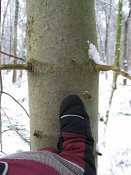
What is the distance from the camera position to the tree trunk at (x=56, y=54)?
2.01ft

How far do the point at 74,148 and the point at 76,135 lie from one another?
27 mm

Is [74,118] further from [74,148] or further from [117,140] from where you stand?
[117,140]

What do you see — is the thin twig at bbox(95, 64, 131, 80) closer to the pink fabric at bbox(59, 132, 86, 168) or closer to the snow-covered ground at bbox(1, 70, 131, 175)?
the pink fabric at bbox(59, 132, 86, 168)

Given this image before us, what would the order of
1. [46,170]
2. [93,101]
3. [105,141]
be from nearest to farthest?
[46,170] → [93,101] → [105,141]

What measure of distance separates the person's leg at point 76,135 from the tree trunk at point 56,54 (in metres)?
0.02

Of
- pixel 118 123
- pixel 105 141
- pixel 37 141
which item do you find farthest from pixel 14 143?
pixel 37 141

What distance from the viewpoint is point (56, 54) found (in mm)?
615

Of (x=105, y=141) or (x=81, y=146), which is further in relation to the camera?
(x=105, y=141)

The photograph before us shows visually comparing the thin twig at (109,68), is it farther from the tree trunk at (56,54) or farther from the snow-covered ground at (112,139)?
the snow-covered ground at (112,139)

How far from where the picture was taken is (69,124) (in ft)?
2.02

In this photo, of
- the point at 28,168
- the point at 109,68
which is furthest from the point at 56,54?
the point at 28,168

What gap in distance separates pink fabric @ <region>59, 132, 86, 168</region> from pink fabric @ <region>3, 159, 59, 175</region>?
0.05 meters

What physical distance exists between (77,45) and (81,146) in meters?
0.20

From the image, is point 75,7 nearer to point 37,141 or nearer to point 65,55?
point 65,55
